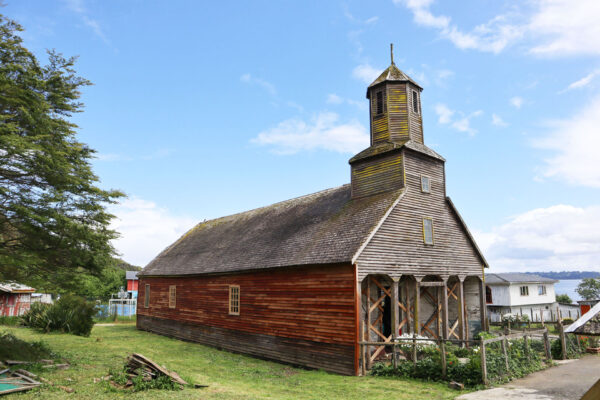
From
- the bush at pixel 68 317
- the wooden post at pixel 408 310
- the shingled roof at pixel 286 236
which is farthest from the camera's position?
the bush at pixel 68 317

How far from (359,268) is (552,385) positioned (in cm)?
691

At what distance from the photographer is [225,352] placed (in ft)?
68.2

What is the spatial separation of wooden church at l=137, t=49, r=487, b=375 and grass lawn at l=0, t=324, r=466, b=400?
50.3 inches

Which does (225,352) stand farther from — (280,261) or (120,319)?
(120,319)

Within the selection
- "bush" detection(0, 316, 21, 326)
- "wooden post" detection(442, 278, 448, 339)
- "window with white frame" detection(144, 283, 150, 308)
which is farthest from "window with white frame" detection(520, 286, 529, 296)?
"bush" detection(0, 316, 21, 326)

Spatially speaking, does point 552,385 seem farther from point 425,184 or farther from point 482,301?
point 425,184

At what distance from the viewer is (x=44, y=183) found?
573 inches

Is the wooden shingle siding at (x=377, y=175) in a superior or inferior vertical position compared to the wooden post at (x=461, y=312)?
superior

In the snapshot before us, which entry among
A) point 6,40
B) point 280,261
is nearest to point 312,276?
point 280,261

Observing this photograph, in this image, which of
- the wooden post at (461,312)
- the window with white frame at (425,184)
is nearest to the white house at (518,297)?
the wooden post at (461,312)

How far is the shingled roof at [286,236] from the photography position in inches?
663

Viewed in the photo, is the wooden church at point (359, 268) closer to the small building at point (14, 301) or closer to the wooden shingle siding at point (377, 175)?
the wooden shingle siding at point (377, 175)

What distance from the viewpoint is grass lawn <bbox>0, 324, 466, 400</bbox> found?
1139 cm

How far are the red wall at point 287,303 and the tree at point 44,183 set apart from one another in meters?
7.01
